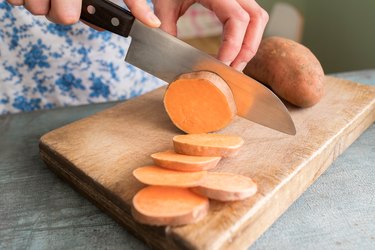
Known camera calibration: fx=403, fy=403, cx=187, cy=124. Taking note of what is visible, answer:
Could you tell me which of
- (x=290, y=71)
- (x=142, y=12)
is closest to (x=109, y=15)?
(x=142, y=12)

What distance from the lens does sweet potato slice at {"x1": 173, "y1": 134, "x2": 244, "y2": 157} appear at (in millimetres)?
1011

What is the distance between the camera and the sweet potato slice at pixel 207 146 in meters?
1.01

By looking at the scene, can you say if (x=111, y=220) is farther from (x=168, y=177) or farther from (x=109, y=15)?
(x=109, y=15)

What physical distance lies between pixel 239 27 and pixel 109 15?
15.1 inches

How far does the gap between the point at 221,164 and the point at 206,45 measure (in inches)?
112

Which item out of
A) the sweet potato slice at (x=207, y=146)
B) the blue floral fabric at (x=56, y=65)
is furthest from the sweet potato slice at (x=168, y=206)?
the blue floral fabric at (x=56, y=65)

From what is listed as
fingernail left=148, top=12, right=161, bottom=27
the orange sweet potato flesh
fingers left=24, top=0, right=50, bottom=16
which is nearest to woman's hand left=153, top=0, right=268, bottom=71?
the orange sweet potato flesh

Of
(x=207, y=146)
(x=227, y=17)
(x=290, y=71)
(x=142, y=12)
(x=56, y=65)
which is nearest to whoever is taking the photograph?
(x=207, y=146)

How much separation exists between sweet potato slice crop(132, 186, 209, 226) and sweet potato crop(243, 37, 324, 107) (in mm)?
606

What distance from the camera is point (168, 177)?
2.99 feet

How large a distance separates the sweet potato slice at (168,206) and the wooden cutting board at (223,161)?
3cm

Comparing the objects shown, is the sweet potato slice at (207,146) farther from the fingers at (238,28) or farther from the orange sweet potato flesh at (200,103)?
the fingers at (238,28)

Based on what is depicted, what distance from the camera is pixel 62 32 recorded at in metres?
1.58

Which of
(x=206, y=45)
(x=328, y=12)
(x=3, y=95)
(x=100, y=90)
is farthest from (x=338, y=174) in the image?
(x=206, y=45)
